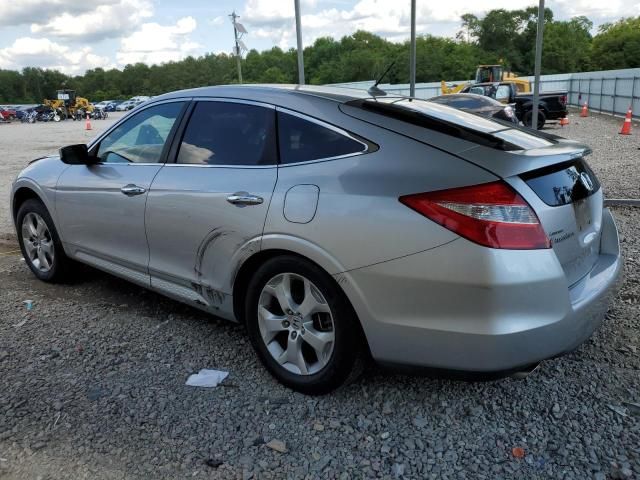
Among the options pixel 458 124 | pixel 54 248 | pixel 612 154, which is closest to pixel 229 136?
pixel 458 124

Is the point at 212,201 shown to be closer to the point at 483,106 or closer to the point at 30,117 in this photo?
the point at 483,106

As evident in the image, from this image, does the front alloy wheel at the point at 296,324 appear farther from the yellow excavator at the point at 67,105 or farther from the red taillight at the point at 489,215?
the yellow excavator at the point at 67,105

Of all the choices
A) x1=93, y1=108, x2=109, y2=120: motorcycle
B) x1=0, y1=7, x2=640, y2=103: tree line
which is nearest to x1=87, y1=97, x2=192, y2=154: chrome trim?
x1=93, y1=108, x2=109, y2=120: motorcycle

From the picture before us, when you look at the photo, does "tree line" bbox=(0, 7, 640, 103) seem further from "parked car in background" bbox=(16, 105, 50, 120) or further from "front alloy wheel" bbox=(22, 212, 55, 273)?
"front alloy wheel" bbox=(22, 212, 55, 273)

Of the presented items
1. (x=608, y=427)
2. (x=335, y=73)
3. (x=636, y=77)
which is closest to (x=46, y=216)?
(x=608, y=427)

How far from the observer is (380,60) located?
73625 mm

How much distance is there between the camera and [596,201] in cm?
303

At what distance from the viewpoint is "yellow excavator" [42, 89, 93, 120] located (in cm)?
4891

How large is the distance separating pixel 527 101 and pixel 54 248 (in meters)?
20.8

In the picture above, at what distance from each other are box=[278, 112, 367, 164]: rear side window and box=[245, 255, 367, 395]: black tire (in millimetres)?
537

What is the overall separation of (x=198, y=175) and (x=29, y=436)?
162 cm

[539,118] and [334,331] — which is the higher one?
[334,331]

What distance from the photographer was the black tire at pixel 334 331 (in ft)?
8.98

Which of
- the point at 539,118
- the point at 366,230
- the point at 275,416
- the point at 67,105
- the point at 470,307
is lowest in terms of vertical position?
the point at 539,118
